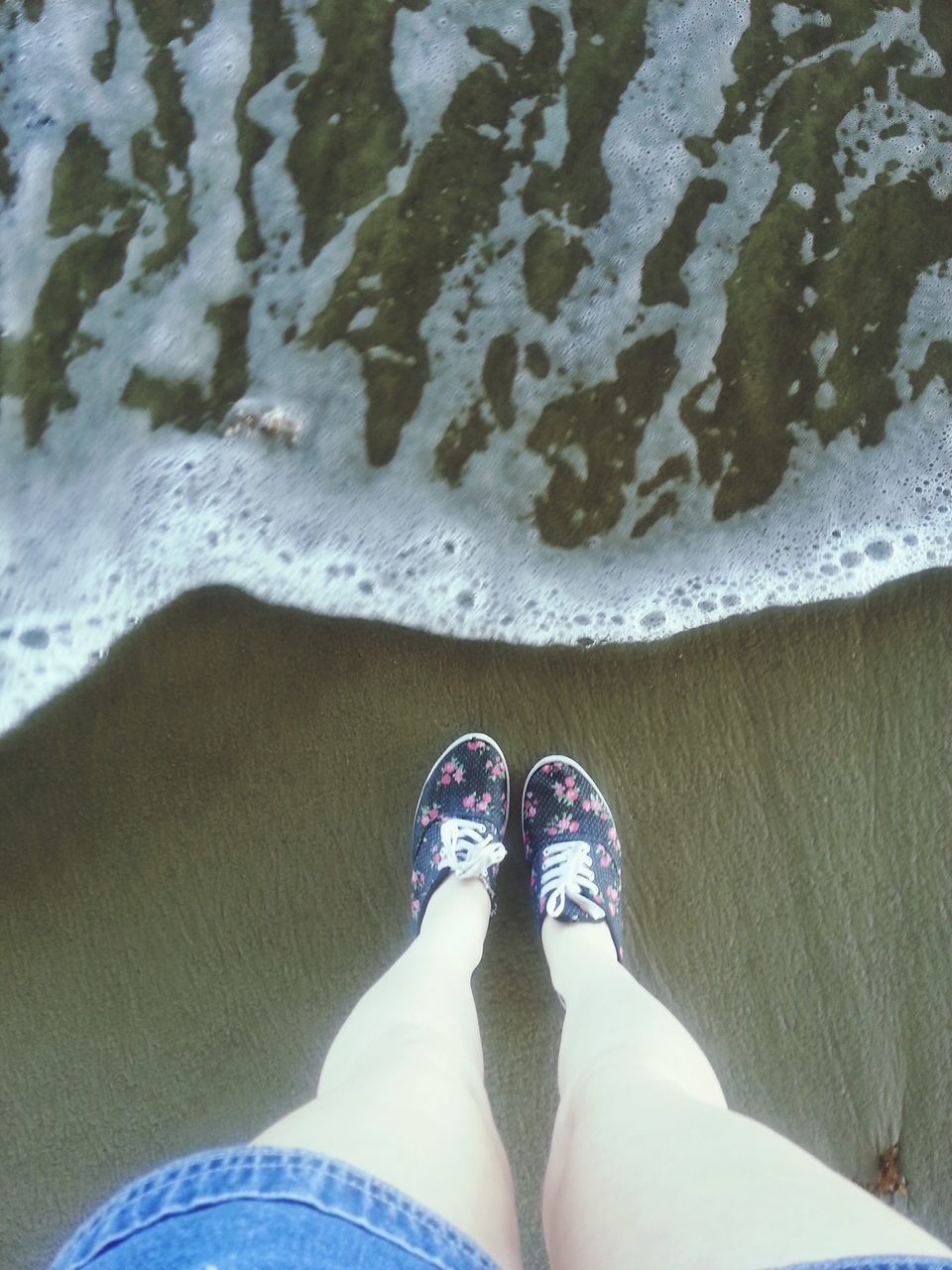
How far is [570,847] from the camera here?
4.69 feet

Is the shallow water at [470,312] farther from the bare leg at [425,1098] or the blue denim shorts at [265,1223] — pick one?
the blue denim shorts at [265,1223]

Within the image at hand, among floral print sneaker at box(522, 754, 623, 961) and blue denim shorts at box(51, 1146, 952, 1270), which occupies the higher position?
blue denim shorts at box(51, 1146, 952, 1270)

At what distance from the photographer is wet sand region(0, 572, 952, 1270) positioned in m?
1.37

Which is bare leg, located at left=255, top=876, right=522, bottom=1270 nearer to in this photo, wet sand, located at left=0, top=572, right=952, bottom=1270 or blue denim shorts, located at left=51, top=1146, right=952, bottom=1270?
blue denim shorts, located at left=51, top=1146, right=952, bottom=1270

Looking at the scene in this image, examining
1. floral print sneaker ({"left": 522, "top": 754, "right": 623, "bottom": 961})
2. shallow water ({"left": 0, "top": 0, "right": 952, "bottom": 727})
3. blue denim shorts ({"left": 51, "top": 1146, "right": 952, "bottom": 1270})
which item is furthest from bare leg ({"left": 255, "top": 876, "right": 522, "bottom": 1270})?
shallow water ({"left": 0, "top": 0, "right": 952, "bottom": 727})

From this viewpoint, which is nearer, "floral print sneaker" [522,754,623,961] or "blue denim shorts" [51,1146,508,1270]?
"blue denim shorts" [51,1146,508,1270]

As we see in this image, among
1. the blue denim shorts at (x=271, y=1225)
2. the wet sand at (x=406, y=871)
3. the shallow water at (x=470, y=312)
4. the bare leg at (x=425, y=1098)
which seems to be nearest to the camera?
the blue denim shorts at (x=271, y=1225)

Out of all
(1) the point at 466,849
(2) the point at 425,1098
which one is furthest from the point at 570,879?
(2) the point at 425,1098

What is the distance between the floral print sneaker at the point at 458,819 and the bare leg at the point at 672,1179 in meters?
0.34

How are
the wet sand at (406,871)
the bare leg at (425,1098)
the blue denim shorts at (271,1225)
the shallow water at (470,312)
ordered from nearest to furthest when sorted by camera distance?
the blue denim shorts at (271,1225) → the bare leg at (425,1098) → the wet sand at (406,871) → the shallow water at (470,312)

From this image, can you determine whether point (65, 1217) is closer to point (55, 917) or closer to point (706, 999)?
point (55, 917)

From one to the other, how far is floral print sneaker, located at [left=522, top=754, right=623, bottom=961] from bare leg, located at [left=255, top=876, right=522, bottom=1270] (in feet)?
0.49

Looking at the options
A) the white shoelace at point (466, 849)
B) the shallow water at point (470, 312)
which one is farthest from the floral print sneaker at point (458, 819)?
the shallow water at point (470, 312)

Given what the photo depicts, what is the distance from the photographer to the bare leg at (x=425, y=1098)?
83 centimetres
